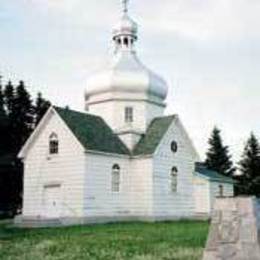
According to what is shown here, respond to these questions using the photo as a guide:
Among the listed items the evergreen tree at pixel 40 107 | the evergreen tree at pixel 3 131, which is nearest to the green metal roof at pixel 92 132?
the evergreen tree at pixel 3 131

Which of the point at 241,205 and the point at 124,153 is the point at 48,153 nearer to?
the point at 124,153

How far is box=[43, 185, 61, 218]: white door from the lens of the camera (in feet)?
118

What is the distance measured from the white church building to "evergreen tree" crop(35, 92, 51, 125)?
11.5 meters

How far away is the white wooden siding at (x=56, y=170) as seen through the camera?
3512 cm

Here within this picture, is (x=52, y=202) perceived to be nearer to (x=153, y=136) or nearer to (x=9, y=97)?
(x=153, y=136)

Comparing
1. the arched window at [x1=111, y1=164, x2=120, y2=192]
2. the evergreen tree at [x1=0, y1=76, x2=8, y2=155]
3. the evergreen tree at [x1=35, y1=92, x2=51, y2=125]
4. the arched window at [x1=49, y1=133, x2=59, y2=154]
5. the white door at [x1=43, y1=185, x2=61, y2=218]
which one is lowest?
the white door at [x1=43, y1=185, x2=61, y2=218]

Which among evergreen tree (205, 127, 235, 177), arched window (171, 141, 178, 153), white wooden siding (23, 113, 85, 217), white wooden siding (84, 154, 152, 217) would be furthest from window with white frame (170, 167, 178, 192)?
evergreen tree (205, 127, 235, 177)

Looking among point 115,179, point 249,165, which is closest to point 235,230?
point 115,179

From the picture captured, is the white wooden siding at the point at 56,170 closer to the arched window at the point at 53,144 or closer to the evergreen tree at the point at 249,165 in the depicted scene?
the arched window at the point at 53,144

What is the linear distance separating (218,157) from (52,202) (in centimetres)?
3111

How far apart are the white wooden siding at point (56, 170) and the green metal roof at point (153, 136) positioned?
484 centimetres

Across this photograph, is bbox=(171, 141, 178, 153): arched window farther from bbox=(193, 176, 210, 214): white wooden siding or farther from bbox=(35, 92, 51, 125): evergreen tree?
bbox=(35, 92, 51, 125): evergreen tree

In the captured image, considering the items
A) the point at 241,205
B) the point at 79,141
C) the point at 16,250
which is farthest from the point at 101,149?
the point at 241,205

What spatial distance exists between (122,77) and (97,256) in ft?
A: 92.0
